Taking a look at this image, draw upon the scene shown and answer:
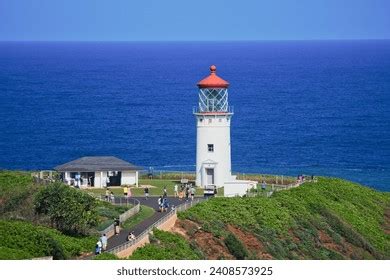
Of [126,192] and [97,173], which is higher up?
[97,173]

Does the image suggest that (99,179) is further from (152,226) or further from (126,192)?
(152,226)

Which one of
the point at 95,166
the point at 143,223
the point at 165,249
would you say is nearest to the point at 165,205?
the point at 143,223

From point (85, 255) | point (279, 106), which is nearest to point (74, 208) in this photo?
point (85, 255)

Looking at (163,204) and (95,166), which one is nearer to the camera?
(163,204)

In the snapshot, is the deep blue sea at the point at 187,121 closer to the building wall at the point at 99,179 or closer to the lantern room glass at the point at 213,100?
the lantern room glass at the point at 213,100

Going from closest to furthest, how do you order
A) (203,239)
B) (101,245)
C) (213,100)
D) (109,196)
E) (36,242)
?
(36,242) < (101,245) < (203,239) < (109,196) < (213,100)

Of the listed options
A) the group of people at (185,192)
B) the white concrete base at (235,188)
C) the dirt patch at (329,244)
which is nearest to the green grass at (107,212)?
the group of people at (185,192)

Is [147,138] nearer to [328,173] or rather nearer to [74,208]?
[328,173]

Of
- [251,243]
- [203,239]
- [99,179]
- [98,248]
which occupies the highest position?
[99,179]
